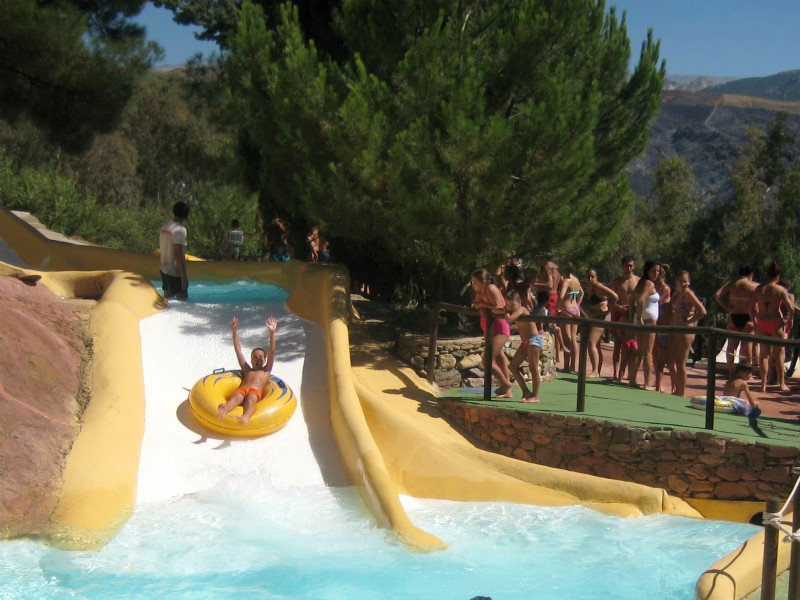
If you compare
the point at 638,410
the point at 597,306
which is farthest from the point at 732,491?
the point at 597,306

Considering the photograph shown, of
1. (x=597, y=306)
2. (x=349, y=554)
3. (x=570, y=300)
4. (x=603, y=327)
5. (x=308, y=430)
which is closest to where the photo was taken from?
(x=349, y=554)

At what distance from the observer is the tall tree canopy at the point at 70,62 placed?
1466cm

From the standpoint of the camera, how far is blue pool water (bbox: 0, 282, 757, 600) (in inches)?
232

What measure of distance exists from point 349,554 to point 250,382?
7.16ft

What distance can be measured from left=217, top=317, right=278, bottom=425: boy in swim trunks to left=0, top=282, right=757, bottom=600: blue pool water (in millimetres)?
655

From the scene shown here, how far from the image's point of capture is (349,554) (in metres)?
6.47

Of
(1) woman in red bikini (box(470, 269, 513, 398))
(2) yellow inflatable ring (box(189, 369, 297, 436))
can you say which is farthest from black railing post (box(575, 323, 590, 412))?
(2) yellow inflatable ring (box(189, 369, 297, 436))

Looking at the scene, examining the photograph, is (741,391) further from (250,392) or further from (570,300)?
(250,392)

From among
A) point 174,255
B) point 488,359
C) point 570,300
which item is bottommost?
point 488,359

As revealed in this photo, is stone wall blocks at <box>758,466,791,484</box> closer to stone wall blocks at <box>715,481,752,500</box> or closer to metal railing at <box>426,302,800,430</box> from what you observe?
stone wall blocks at <box>715,481,752,500</box>

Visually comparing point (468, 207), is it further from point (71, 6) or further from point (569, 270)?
point (71, 6)

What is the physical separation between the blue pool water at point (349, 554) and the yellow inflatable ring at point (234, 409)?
0.57 meters

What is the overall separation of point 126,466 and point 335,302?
3.19 meters

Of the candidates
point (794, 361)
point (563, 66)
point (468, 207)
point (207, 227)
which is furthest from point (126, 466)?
point (207, 227)
